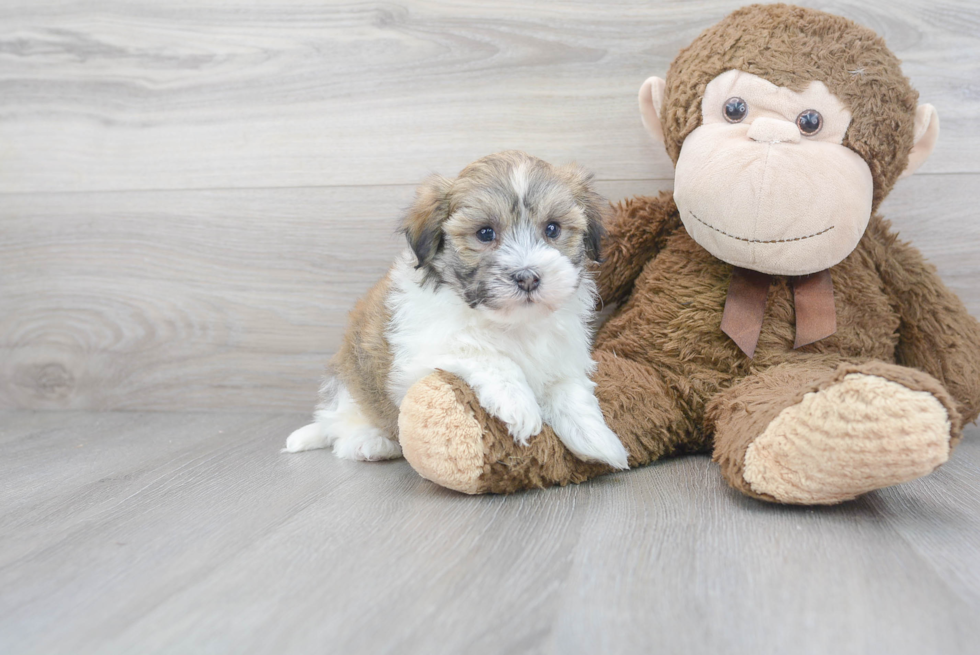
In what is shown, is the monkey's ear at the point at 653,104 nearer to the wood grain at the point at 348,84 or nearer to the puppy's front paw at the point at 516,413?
the wood grain at the point at 348,84

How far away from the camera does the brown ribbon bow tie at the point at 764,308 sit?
1730 mm

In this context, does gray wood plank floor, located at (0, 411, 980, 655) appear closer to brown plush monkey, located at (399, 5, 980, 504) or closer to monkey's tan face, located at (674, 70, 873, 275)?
brown plush monkey, located at (399, 5, 980, 504)

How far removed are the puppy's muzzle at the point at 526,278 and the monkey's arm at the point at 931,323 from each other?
974 mm

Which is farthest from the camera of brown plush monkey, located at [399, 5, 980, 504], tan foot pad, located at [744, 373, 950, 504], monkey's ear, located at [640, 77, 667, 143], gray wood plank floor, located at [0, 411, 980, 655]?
monkey's ear, located at [640, 77, 667, 143]

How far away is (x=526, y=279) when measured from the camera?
4.65 ft

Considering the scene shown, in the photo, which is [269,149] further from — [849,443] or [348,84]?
[849,443]

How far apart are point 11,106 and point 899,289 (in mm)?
2734

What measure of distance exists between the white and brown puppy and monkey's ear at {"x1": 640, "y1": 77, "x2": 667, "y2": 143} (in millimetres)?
346

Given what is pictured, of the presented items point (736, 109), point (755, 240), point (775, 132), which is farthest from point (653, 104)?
point (755, 240)

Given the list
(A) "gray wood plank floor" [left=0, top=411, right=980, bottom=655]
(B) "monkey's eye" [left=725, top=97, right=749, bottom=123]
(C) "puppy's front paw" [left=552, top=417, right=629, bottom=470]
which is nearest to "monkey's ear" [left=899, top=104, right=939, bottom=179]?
(B) "monkey's eye" [left=725, top=97, right=749, bottom=123]

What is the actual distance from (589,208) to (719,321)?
0.44 meters

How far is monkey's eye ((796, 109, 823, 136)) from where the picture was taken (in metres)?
1.61

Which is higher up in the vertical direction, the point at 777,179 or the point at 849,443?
the point at 777,179

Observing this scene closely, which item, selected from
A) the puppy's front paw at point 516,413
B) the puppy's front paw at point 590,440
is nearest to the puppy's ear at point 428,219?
the puppy's front paw at point 516,413
